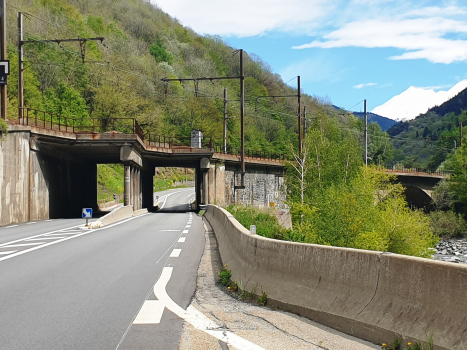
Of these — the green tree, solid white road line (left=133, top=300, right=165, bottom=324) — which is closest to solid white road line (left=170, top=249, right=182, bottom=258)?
solid white road line (left=133, top=300, right=165, bottom=324)

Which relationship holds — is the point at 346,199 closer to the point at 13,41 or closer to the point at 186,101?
the point at 13,41

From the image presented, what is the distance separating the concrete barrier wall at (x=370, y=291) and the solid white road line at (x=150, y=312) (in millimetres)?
1391

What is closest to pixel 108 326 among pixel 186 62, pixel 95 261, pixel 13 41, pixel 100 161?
pixel 95 261

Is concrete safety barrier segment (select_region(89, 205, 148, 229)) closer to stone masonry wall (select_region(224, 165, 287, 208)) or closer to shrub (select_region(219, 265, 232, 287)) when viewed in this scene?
shrub (select_region(219, 265, 232, 287))

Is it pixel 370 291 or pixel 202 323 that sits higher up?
pixel 370 291

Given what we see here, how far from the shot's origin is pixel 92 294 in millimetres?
8117

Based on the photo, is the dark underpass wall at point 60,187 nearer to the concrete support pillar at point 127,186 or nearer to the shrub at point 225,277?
the concrete support pillar at point 127,186

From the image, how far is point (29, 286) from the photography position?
8.73 meters

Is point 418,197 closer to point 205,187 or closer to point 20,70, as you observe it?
point 205,187

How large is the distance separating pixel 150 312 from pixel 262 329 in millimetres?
1632

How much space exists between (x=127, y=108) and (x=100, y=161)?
94.4 feet

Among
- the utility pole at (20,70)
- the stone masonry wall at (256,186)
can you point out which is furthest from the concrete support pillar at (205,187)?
the utility pole at (20,70)

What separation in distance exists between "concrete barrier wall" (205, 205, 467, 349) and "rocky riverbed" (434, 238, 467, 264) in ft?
141

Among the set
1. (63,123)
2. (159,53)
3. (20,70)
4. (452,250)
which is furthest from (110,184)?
(159,53)
